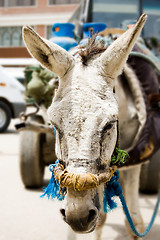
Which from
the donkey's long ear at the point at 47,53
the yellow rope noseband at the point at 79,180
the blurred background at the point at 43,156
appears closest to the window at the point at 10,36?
the blurred background at the point at 43,156

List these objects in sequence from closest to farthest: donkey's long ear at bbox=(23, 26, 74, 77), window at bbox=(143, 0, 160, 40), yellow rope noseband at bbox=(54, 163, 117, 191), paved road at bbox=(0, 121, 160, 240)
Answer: yellow rope noseband at bbox=(54, 163, 117, 191) < donkey's long ear at bbox=(23, 26, 74, 77) < paved road at bbox=(0, 121, 160, 240) < window at bbox=(143, 0, 160, 40)

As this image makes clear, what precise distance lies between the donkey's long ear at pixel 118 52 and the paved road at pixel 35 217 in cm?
144

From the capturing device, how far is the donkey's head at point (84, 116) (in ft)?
4.80

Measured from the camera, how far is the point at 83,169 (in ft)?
4.83

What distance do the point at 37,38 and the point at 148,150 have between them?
4.72ft

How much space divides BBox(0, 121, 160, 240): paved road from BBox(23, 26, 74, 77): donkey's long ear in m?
1.45

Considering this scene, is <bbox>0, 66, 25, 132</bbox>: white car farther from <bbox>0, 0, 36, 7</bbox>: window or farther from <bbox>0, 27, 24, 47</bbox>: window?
<bbox>0, 0, 36, 7</bbox>: window

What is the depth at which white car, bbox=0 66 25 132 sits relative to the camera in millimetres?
9359

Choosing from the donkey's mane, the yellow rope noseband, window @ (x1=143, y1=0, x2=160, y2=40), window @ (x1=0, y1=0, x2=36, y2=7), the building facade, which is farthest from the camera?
window @ (x1=0, y1=0, x2=36, y2=7)

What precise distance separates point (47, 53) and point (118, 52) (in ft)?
1.20

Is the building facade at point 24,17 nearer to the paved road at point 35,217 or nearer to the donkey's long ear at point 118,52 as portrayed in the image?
the paved road at point 35,217

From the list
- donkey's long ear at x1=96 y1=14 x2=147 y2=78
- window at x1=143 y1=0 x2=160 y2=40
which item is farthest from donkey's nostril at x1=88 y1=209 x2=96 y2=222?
window at x1=143 y1=0 x2=160 y2=40

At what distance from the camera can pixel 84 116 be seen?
153cm

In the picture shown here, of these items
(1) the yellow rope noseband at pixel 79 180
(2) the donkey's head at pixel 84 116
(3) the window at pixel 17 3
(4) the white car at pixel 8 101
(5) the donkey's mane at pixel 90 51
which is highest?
(5) the donkey's mane at pixel 90 51
